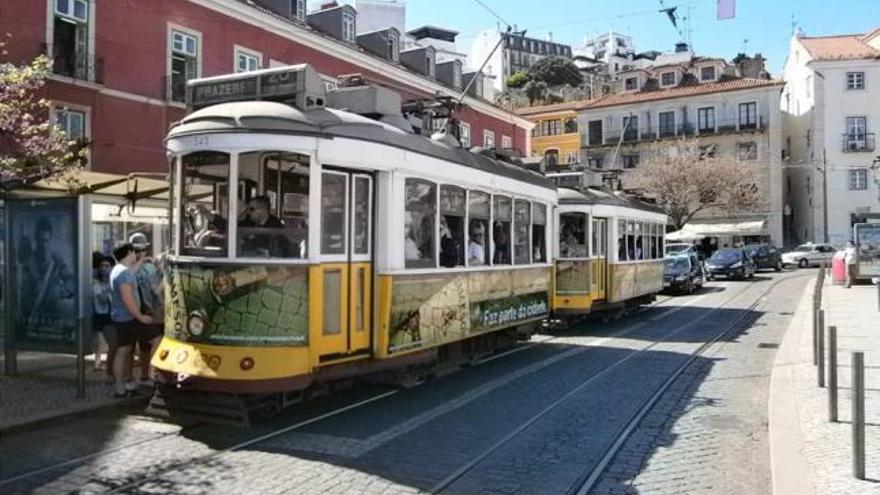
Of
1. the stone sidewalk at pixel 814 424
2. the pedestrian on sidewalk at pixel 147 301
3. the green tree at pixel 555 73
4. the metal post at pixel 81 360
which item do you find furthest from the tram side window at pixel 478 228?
the green tree at pixel 555 73

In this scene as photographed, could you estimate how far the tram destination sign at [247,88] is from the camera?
28.0ft

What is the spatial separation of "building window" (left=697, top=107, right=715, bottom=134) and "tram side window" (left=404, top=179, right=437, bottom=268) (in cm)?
5746

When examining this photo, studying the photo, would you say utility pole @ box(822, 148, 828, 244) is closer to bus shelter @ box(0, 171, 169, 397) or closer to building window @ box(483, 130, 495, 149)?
building window @ box(483, 130, 495, 149)

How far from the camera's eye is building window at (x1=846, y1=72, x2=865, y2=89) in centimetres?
5684

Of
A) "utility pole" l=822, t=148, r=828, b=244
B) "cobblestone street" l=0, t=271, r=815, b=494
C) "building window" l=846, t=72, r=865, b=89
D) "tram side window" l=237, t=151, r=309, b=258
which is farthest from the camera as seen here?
"building window" l=846, t=72, r=865, b=89

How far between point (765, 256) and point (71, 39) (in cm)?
3737

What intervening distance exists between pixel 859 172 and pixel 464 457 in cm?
5847

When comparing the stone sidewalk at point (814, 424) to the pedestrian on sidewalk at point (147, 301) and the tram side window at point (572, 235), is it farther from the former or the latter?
the pedestrian on sidewalk at point (147, 301)

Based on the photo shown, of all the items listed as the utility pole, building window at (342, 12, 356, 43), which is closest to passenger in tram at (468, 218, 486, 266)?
building window at (342, 12, 356, 43)

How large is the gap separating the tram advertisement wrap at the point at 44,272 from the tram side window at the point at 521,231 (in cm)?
635

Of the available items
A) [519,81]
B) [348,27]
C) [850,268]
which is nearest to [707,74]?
[519,81]

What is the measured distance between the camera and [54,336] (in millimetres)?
9906

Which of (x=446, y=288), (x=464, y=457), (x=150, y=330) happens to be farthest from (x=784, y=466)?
(x=150, y=330)

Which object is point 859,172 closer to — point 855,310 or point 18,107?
point 855,310
